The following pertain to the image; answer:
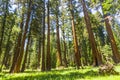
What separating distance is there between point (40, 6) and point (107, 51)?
81.8 ft

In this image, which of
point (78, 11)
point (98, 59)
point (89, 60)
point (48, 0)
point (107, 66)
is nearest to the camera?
point (107, 66)

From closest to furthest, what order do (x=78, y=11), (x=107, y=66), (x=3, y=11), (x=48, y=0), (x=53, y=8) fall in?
(x=107, y=66) → (x=48, y=0) → (x=53, y=8) → (x=3, y=11) → (x=78, y=11)

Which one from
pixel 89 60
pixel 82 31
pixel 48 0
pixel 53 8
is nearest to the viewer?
pixel 48 0

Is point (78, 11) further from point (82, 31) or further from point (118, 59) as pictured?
point (118, 59)

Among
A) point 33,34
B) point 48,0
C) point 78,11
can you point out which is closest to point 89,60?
point 78,11

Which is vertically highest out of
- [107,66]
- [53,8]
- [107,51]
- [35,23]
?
[53,8]

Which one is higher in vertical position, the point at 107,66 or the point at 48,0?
the point at 48,0

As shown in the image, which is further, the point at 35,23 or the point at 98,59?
the point at 35,23

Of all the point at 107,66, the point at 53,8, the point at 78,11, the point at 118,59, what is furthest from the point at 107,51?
the point at 107,66

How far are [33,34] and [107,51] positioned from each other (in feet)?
74.9

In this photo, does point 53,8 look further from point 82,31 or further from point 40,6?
point 82,31

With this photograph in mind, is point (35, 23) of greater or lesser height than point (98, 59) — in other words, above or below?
above

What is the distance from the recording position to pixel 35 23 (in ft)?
92.4

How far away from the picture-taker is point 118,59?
1911 cm
